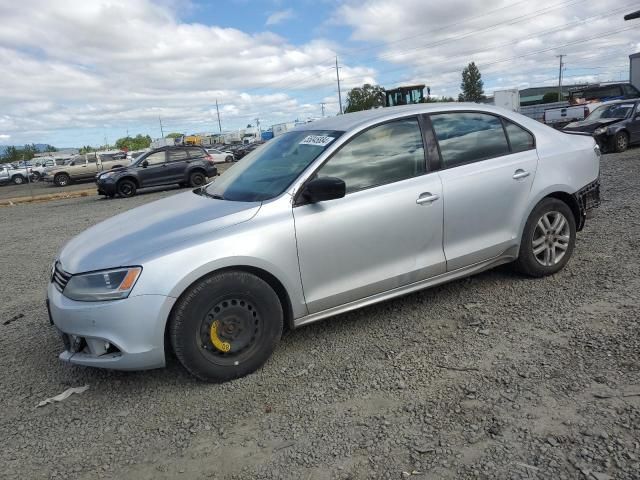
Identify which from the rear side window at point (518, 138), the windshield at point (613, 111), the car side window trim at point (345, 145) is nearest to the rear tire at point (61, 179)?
the windshield at point (613, 111)

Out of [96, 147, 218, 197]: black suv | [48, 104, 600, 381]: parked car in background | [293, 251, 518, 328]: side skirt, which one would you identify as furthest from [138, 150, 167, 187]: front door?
[293, 251, 518, 328]: side skirt

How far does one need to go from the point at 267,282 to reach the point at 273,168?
3.29ft

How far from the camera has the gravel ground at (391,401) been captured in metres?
2.50

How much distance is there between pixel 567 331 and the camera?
3.62 m

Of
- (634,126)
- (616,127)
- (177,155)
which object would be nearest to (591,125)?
(616,127)

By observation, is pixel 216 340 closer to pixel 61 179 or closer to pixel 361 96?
pixel 61 179

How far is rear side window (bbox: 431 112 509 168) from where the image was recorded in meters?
4.12

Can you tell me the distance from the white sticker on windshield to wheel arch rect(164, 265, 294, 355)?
107cm

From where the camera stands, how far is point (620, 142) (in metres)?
14.3

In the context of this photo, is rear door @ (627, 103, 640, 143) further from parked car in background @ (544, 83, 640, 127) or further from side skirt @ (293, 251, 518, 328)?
side skirt @ (293, 251, 518, 328)

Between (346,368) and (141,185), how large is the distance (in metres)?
16.6

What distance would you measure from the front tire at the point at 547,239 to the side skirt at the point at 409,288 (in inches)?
5.9

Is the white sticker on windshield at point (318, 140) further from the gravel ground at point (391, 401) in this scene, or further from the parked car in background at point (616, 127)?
the parked car in background at point (616, 127)

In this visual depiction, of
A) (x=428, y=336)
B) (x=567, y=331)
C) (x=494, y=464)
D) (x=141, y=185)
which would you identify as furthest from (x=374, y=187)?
(x=141, y=185)
